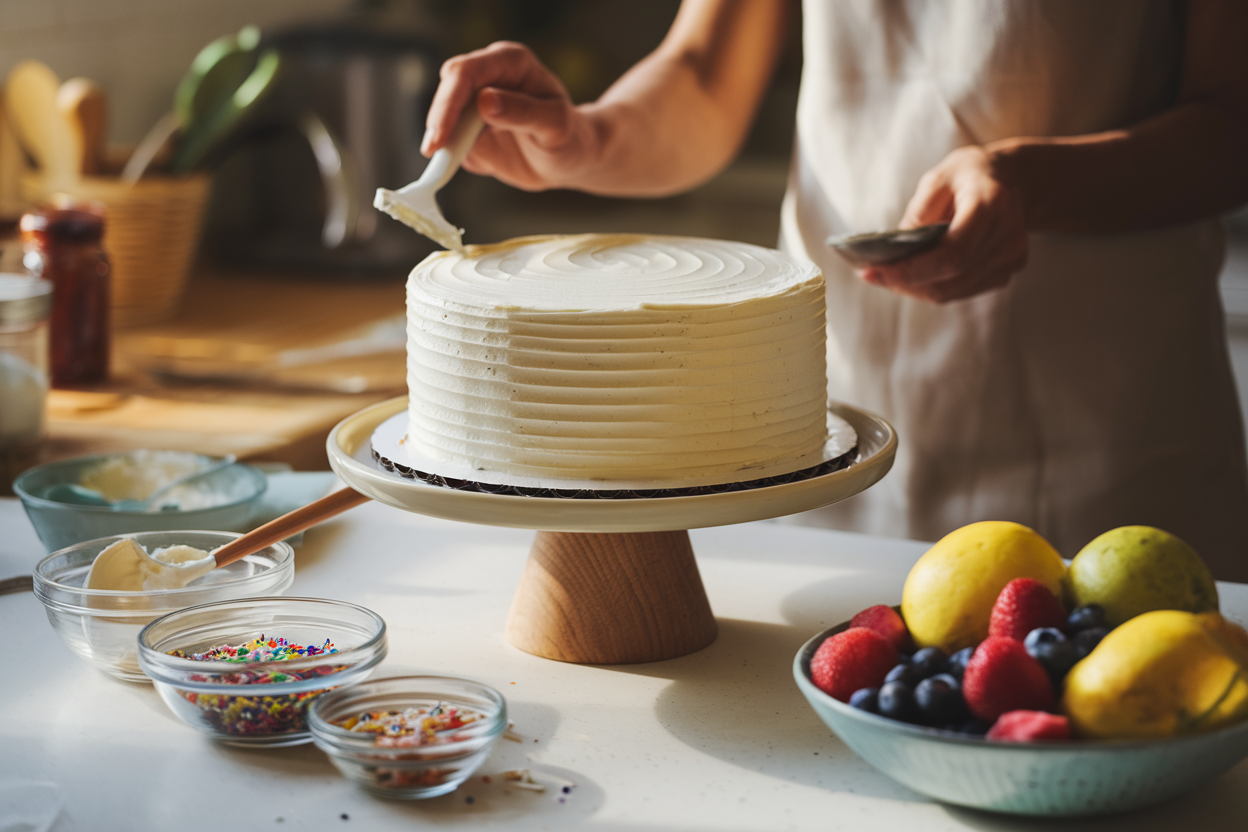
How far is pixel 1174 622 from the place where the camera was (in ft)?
2.12

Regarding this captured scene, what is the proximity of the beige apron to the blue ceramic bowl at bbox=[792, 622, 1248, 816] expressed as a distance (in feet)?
2.54

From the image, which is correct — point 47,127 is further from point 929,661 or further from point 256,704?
point 929,661

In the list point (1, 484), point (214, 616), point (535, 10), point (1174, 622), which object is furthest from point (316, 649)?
point (535, 10)

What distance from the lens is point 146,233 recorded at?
2037mm

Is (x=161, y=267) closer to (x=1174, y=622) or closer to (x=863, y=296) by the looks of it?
(x=863, y=296)

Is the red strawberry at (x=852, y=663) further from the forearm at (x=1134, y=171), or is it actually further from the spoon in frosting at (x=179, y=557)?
the forearm at (x=1134, y=171)

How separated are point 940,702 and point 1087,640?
103 millimetres

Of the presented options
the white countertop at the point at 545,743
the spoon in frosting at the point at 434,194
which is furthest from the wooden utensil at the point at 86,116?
the spoon in frosting at the point at 434,194

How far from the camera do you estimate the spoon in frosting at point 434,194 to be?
0.92m

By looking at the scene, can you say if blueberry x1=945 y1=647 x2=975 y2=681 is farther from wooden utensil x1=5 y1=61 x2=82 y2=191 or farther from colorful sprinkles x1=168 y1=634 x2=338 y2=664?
wooden utensil x1=5 y1=61 x2=82 y2=191

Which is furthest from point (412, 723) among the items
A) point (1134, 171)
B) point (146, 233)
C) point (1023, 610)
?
point (146, 233)

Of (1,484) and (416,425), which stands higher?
(416,425)

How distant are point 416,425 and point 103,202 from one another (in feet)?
4.23

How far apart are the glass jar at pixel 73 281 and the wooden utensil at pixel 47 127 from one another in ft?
0.95
